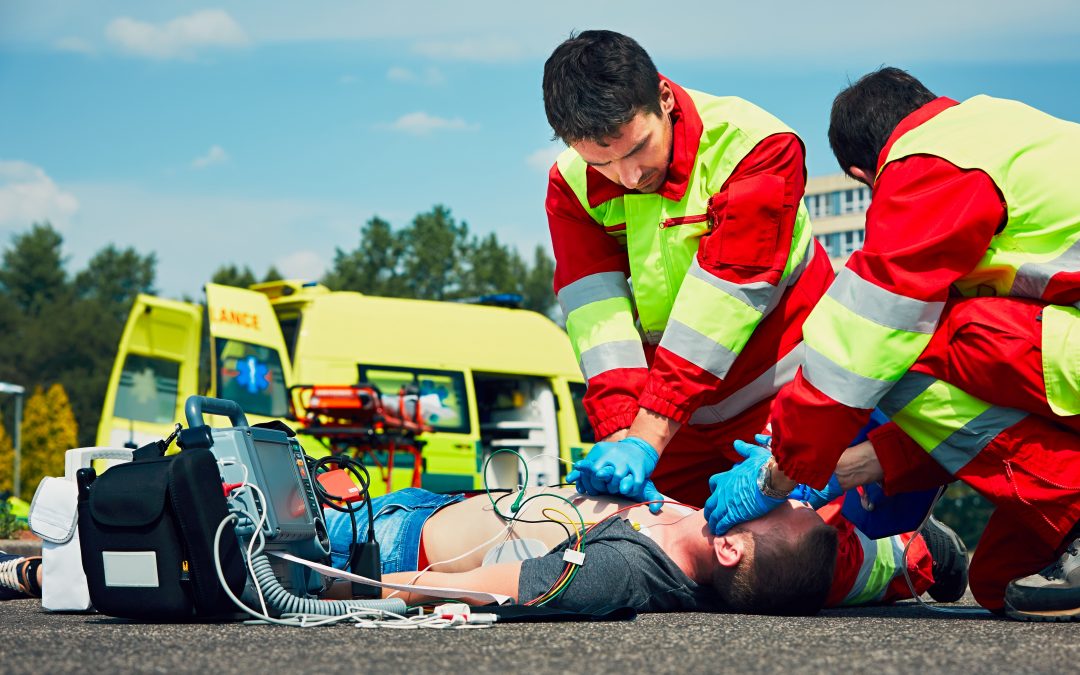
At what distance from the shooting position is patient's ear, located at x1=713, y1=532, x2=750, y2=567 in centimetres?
330

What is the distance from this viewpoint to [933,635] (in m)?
2.56

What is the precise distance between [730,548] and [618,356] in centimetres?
78

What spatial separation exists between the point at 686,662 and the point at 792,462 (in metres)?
1.05

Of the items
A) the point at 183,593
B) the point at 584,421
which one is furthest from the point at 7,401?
the point at 183,593

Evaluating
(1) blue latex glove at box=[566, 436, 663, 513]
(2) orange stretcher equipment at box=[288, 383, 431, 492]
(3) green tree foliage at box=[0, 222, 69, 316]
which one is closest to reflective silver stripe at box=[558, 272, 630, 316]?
(1) blue latex glove at box=[566, 436, 663, 513]

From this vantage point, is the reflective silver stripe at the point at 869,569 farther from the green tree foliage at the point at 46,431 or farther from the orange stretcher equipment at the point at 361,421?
the green tree foliage at the point at 46,431

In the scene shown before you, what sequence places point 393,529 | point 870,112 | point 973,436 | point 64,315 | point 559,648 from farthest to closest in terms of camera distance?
point 64,315
point 393,529
point 870,112
point 973,436
point 559,648

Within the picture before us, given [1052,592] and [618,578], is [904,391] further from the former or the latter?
[618,578]

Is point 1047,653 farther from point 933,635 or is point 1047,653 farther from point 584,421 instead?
point 584,421

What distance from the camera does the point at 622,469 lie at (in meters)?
3.44

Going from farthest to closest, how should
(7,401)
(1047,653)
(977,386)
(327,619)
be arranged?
(7,401)
(977,386)
(327,619)
(1047,653)

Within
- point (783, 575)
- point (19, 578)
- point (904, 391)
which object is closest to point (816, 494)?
point (783, 575)

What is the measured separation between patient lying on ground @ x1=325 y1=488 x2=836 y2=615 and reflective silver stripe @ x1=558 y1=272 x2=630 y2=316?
68 cm

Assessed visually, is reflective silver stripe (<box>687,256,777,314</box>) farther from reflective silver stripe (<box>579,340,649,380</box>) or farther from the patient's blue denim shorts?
the patient's blue denim shorts
